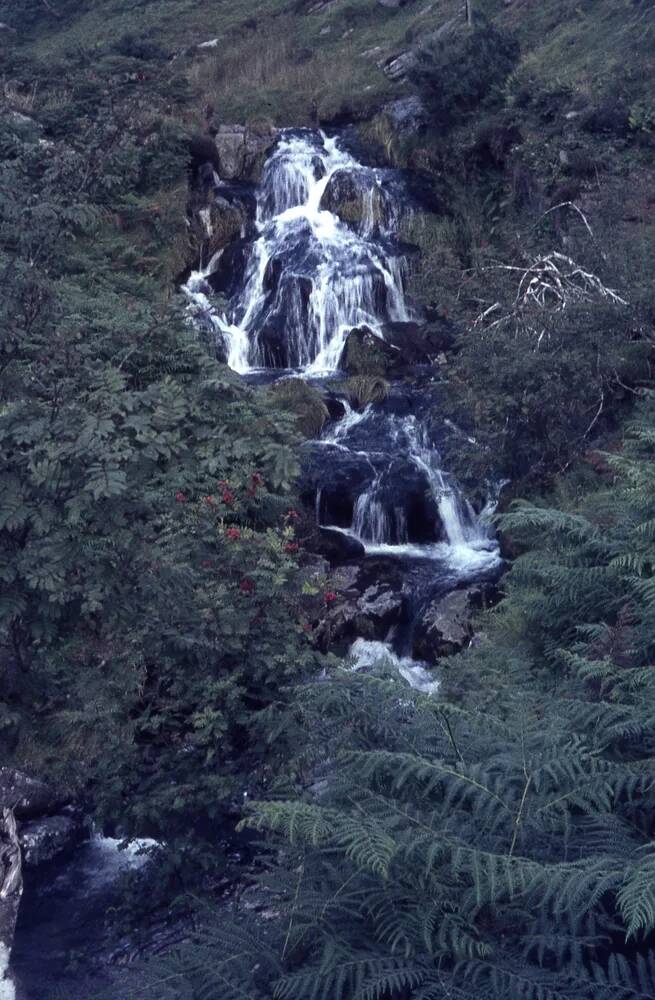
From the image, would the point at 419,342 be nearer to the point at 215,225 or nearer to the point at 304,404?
Answer: the point at 304,404

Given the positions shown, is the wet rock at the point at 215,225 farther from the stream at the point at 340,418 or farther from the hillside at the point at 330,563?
the stream at the point at 340,418

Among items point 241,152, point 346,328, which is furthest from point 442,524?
point 241,152

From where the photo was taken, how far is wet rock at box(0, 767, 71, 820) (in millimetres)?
7457

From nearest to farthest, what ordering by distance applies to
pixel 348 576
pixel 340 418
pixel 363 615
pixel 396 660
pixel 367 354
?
pixel 396 660 < pixel 363 615 < pixel 348 576 < pixel 340 418 < pixel 367 354

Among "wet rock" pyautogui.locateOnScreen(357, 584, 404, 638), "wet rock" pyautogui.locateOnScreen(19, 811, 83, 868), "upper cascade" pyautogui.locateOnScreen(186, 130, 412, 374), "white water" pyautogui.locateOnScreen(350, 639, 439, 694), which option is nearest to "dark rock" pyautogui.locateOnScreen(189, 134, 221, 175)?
"upper cascade" pyautogui.locateOnScreen(186, 130, 412, 374)

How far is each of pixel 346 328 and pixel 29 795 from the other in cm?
1068

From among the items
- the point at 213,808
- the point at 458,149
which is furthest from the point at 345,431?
the point at 213,808

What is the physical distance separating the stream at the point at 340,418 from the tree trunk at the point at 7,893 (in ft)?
0.36

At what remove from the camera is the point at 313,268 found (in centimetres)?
1734

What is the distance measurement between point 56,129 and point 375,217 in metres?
6.03

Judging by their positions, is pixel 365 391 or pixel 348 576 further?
pixel 365 391

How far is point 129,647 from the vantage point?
5074 millimetres

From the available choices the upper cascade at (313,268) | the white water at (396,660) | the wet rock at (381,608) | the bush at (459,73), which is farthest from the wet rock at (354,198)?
the white water at (396,660)

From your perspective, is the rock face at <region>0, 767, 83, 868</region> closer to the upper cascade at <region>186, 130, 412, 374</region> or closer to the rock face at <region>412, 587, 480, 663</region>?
the rock face at <region>412, 587, 480, 663</region>
